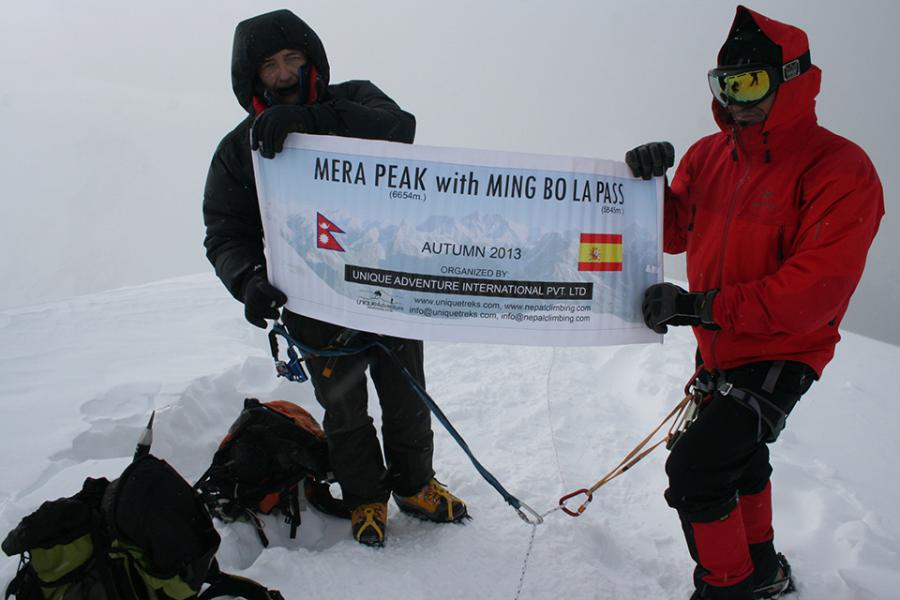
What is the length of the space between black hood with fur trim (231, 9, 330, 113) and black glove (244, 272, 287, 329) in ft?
2.96

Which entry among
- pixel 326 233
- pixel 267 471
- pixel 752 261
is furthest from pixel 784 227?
pixel 267 471

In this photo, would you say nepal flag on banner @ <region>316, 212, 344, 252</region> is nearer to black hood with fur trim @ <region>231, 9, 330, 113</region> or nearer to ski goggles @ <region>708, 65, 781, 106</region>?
black hood with fur trim @ <region>231, 9, 330, 113</region>

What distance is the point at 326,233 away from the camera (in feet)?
8.09

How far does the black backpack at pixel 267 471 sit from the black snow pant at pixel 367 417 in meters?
0.18

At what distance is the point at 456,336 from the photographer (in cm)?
248

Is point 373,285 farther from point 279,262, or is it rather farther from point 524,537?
point 524,537

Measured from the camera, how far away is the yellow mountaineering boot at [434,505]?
3039 mm

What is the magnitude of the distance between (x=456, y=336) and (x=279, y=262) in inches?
35.4

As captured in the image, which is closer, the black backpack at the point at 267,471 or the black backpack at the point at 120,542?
Answer: the black backpack at the point at 120,542

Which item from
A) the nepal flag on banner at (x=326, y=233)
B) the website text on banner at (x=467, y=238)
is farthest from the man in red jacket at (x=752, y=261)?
the nepal flag on banner at (x=326, y=233)

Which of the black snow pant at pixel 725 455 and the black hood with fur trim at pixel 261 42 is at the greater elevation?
the black hood with fur trim at pixel 261 42

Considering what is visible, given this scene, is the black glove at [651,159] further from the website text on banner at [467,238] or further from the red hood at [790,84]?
the red hood at [790,84]

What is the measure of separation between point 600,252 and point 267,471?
204cm

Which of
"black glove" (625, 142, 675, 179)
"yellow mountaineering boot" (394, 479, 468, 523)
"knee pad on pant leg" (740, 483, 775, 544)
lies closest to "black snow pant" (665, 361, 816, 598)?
"knee pad on pant leg" (740, 483, 775, 544)
